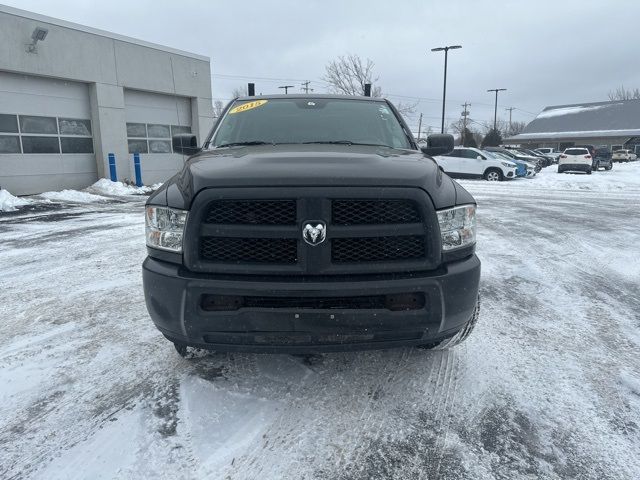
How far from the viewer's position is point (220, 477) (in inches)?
77.7

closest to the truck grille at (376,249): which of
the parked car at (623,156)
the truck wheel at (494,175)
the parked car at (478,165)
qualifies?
the parked car at (478,165)

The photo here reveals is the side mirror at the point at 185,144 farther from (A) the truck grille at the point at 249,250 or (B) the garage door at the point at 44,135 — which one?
(B) the garage door at the point at 44,135

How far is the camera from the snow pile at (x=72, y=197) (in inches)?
522

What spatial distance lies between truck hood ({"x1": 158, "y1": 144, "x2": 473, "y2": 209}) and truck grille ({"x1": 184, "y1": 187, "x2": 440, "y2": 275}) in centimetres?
5

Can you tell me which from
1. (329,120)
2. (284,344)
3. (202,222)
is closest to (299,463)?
(284,344)

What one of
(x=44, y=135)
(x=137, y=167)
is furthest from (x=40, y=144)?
(x=137, y=167)

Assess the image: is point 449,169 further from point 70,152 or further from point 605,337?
point 605,337

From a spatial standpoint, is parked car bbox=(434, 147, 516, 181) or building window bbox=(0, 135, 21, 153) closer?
building window bbox=(0, 135, 21, 153)

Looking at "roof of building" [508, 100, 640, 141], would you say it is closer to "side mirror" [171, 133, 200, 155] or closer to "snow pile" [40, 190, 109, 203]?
"snow pile" [40, 190, 109, 203]

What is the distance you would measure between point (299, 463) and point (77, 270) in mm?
4325

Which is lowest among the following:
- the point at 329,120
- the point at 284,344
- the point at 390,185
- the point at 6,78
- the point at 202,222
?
the point at 284,344

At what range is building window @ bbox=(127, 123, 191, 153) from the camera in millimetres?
17281

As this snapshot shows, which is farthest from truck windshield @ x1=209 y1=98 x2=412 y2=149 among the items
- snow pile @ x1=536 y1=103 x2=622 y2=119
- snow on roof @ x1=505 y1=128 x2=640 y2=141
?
snow pile @ x1=536 y1=103 x2=622 y2=119

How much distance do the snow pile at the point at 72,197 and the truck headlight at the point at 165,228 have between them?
12.4 m
